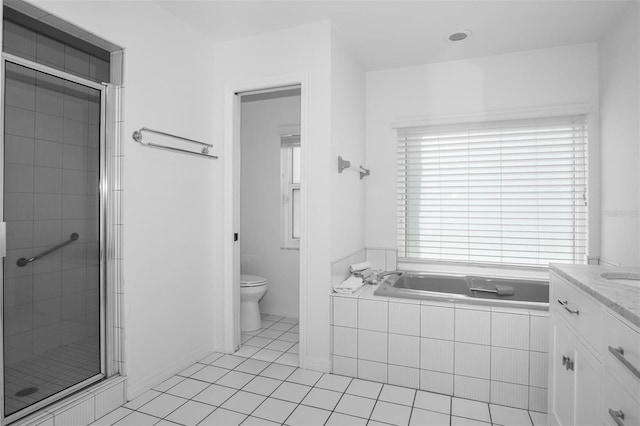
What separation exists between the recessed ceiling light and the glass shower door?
2236 millimetres

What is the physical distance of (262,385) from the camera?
226 centimetres

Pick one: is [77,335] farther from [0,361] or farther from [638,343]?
[638,343]

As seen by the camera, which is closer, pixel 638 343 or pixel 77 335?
pixel 638 343

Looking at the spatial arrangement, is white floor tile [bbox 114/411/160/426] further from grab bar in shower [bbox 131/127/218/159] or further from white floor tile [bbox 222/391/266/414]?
grab bar in shower [bbox 131/127/218/159]

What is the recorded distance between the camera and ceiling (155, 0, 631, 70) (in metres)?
2.23

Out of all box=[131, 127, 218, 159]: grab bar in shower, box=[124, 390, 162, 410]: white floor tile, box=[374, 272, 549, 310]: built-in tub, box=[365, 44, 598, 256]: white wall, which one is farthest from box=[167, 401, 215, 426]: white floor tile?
box=[365, 44, 598, 256]: white wall

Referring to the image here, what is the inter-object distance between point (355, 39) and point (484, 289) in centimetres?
204

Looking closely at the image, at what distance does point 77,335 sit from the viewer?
6.66ft

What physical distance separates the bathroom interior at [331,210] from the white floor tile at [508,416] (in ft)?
0.04

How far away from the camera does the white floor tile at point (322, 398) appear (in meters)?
2.04

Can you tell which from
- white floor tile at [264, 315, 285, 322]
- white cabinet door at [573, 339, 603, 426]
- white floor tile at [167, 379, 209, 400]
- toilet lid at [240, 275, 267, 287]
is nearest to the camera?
white cabinet door at [573, 339, 603, 426]

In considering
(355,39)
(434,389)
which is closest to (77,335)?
(434,389)

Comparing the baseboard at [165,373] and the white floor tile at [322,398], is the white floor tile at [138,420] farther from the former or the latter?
the white floor tile at [322,398]

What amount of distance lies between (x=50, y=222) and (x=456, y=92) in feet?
9.47
